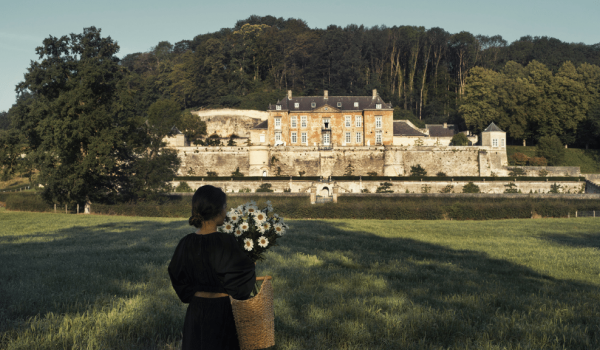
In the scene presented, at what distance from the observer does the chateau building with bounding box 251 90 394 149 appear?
58.8 metres

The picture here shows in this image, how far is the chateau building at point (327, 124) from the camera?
5881 cm

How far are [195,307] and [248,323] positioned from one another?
1.43 feet

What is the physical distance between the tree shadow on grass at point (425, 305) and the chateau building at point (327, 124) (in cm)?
4900

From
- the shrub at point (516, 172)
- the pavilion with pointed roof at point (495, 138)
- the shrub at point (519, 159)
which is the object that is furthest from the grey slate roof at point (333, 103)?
the shrub at point (516, 172)

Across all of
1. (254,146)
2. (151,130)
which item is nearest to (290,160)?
(254,146)

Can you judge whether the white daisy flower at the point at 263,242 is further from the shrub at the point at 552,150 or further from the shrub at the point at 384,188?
the shrub at the point at 552,150

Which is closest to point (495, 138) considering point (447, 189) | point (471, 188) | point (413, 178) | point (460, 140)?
point (460, 140)

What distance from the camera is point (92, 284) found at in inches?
288

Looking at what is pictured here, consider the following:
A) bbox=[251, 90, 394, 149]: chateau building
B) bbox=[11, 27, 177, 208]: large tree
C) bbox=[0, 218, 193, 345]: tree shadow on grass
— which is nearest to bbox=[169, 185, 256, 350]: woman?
bbox=[0, 218, 193, 345]: tree shadow on grass

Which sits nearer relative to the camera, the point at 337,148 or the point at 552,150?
the point at 552,150

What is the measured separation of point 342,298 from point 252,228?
9.29ft

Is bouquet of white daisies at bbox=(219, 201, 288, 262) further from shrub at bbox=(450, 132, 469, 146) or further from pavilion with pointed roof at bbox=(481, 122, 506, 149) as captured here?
shrub at bbox=(450, 132, 469, 146)

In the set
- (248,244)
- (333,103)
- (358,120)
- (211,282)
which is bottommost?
(211,282)

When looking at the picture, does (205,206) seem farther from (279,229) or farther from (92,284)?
(92,284)
